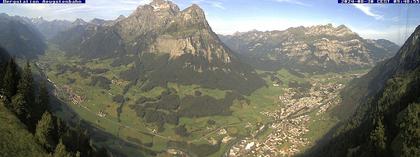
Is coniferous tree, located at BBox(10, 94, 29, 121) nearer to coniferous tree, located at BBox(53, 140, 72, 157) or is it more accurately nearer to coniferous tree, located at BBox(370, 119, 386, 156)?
coniferous tree, located at BBox(53, 140, 72, 157)

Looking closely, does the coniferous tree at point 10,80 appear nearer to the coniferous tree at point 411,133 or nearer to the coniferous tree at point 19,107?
the coniferous tree at point 19,107

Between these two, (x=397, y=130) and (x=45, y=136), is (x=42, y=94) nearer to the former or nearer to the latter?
(x=45, y=136)

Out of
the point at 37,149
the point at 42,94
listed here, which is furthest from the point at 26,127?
the point at 42,94

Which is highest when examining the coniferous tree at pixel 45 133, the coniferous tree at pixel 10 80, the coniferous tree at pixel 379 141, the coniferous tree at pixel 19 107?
the coniferous tree at pixel 10 80

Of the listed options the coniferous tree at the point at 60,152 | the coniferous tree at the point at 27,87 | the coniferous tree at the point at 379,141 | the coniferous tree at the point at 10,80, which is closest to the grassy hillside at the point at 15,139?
the coniferous tree at the point at 60,152

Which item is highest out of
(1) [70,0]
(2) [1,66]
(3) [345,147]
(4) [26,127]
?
(1) [70,0]

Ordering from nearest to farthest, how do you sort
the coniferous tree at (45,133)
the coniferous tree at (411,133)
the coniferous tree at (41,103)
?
the coniferous tree at (411,133), the coniferous tree at (45,133), the coniferous tree at (41,103)

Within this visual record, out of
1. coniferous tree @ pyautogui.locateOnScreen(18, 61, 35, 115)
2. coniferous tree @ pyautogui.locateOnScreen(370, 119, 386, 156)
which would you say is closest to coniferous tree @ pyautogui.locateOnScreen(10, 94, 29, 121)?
coniferous tree @ pyautogui.locateOnScreen(18, 61, 35, 115)
